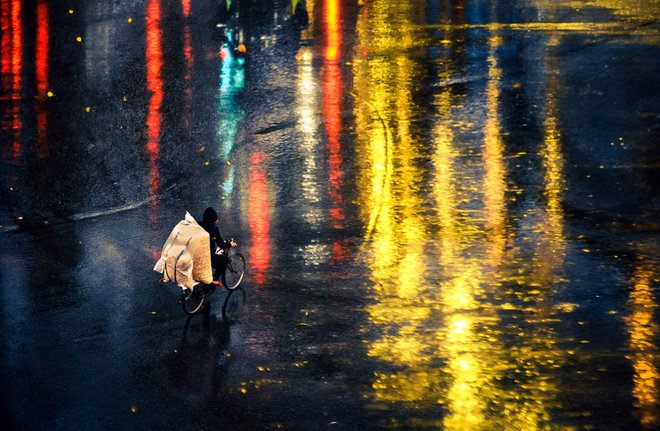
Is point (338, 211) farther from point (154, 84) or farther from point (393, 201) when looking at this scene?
point (154, 84)

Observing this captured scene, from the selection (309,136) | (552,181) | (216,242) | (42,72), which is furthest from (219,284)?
(42,72)

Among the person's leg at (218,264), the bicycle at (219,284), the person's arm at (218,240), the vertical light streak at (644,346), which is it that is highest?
the person's arm at (218,240)

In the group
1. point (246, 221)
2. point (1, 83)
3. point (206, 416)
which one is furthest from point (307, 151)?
point (1, 83)

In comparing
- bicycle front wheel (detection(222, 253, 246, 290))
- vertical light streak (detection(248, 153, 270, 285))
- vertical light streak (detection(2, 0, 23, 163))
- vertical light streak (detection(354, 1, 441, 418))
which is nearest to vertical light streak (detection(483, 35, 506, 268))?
vertical light streak (detection(354, 1, 441, 418))

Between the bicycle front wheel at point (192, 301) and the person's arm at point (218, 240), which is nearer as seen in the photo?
the bicycle front wheel at point (192, 301)

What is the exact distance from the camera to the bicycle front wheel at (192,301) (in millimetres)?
9070

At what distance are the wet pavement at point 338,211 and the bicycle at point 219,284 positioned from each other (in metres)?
0.21

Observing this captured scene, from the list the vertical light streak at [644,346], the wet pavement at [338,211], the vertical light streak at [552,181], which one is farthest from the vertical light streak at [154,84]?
the vertical light streak at [644,346]

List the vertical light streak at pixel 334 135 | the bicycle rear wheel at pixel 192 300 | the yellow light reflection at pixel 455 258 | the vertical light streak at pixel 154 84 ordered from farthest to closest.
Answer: the vertical light streak at pixel 154 84 < the vertical light streak at pixel 334 135 < the bicycle rear wheel at pixel 192 300 < the yellow light reflection at pixel 455 258

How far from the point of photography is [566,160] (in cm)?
1249

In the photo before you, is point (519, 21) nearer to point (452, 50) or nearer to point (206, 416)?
point (452, 50)

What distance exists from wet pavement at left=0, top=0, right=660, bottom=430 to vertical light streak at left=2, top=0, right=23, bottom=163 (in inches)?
3.0

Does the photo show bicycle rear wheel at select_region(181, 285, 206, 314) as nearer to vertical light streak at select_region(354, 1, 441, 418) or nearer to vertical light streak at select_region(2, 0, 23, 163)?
vertical light streak at select_region(354, 1, 441, 418)

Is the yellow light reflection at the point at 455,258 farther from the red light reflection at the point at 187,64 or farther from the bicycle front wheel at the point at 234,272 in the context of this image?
the red light reflection at the point at 187,64
